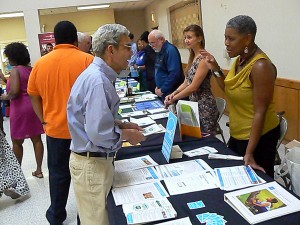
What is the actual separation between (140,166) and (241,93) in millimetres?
682

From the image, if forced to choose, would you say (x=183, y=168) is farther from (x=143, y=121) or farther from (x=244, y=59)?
(x=143, y=121)

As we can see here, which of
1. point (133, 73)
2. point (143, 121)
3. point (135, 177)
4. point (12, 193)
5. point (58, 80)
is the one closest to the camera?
point (135, 177)

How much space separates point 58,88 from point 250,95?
1279mm

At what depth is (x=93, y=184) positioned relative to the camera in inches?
54.7

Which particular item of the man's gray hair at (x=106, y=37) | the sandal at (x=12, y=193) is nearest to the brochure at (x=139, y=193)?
the man's gray hair at (x=106, y=37)

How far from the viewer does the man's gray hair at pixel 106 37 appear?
1312 mm

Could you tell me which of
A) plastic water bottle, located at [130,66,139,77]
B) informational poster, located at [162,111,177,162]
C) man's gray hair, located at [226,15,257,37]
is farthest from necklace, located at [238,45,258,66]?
plastic water bottle, located at [130,66,139,77]

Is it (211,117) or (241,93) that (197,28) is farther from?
(241,93)

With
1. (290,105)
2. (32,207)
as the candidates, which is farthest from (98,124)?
(290,105)

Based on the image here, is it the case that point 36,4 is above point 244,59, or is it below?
above

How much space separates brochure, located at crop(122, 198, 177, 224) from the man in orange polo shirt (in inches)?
42.6

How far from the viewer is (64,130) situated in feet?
6.87

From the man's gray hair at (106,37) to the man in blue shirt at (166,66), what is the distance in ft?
6.18

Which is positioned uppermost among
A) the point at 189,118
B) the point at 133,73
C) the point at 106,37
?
the point at 106,37
